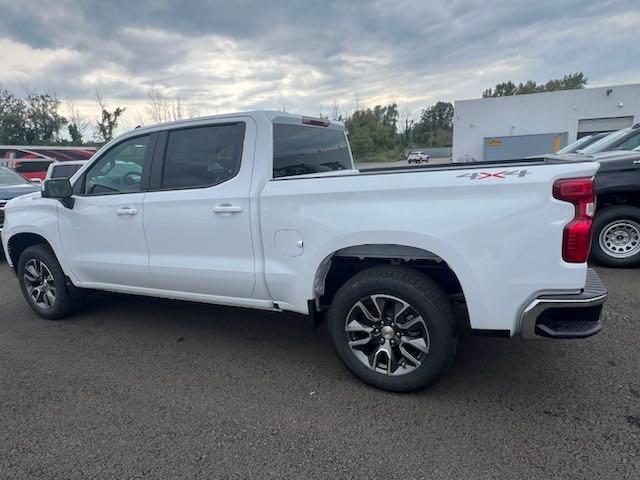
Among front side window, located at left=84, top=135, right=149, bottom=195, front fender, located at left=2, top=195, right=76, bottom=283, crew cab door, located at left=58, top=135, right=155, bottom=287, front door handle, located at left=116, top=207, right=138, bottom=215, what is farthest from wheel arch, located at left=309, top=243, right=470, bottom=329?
front fender, located at left=2, top=195, right=76, bottom=283

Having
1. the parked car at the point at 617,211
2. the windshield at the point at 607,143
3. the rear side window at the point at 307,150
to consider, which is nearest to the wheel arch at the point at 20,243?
the rear side window at the point at 307,150

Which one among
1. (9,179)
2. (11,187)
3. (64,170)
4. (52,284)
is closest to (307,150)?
(52,284)

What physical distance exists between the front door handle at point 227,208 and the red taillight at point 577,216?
2066mm

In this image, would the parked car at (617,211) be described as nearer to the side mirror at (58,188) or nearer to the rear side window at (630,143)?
the rear side window at (630,143)

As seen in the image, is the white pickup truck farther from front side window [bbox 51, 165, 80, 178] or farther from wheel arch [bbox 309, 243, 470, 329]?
front side window [bbox 51, 165, 80, 178]

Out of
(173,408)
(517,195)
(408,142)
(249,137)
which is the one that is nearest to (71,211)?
(249,137)

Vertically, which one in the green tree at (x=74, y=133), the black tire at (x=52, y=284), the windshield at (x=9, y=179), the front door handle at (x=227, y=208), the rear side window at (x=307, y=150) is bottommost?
the black tire at (x=52, y=284)

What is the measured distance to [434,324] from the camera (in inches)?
106

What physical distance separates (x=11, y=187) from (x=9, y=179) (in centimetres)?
89

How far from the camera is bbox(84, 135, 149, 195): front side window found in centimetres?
381

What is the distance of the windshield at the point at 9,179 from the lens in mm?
8734

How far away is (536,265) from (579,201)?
1.35ft

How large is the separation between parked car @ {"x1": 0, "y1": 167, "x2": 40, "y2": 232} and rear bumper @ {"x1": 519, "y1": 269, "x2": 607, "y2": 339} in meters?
8.43

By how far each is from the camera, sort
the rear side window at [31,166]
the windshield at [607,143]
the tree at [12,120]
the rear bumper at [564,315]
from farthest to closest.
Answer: the tree at [12,120]
the rear side window at [31,166]
the windshield at [607,143]
the rear bumper at [564,315]
